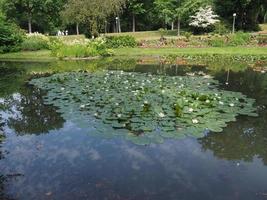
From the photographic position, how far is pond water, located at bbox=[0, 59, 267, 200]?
6.23m

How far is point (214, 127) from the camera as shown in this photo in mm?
9352

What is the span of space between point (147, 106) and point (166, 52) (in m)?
18.9

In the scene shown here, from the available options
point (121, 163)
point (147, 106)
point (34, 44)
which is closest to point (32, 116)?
point (147, 106)

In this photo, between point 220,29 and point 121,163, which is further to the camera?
point 220,29

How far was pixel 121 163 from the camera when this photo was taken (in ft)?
24.6

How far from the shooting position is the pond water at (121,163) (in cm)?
623

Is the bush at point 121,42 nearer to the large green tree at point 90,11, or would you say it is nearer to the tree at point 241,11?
the large green tree at point 90,11

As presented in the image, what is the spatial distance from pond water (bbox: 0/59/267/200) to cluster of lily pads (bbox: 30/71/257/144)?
33 centimetres

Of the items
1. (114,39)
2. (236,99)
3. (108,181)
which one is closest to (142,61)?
(114,39)

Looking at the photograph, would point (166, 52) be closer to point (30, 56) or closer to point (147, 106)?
point (30, 56)

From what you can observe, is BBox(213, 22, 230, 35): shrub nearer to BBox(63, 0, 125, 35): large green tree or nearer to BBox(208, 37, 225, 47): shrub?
BBox(208, 37, 225, 47): shrub

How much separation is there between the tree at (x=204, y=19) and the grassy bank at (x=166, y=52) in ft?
37.4

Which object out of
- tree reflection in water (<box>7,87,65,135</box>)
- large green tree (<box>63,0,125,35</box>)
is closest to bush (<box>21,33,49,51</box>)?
large green tree (<box>63,0,125,35</box>)

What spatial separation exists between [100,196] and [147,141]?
9.03 feet
